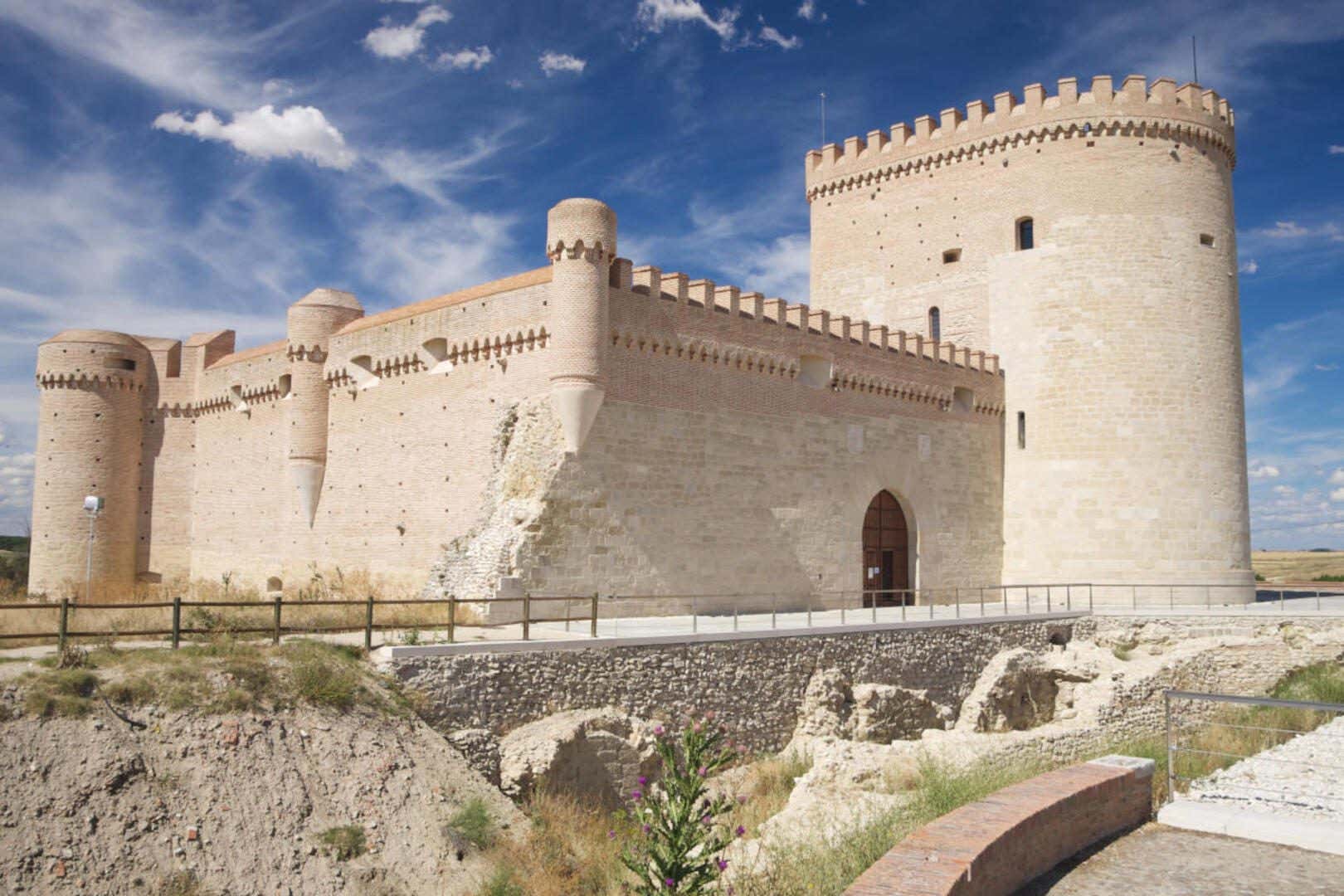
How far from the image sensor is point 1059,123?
27.3 m

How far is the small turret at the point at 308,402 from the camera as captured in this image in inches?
961

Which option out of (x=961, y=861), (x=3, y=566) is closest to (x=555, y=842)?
(x=961, y=861)

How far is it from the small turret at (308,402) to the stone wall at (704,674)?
1207 cm

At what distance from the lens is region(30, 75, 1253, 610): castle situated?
1967cm

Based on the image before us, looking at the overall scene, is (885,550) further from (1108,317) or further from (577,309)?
(577,309)

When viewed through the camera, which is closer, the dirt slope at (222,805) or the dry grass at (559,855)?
the dirt slope at (222,805)

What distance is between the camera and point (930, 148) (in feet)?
95.9

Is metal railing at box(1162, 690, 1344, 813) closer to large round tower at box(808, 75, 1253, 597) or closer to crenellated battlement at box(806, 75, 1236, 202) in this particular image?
large round tower at box(808, 75, 1253, 597)

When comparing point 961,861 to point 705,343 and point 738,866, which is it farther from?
point 705,343

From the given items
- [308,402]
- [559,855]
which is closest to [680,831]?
[559,855]

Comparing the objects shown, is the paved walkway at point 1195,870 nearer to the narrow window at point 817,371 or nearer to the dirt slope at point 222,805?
the dirt slope at point 222,805

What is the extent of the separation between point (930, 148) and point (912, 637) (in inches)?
612

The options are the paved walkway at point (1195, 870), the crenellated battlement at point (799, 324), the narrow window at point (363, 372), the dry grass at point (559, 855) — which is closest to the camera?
the paved walkway at point (1195, 870)

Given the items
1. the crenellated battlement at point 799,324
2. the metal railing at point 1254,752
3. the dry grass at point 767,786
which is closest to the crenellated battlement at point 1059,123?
the crenellated battlement at point 799,324
